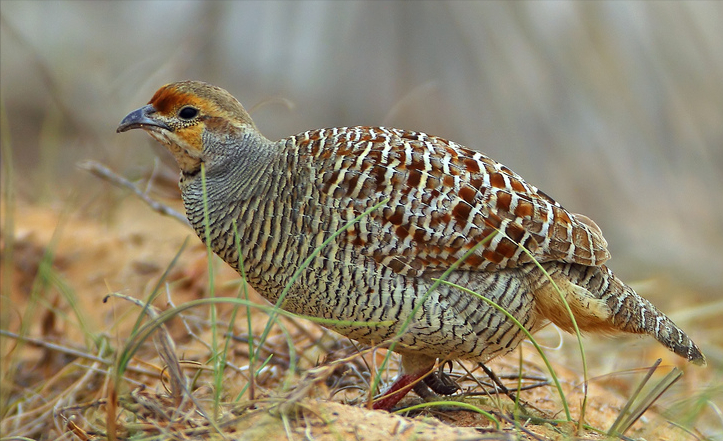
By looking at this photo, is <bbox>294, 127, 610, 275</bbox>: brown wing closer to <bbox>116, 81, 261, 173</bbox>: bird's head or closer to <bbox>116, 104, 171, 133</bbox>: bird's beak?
<bbox>116, 81, 261, 173</bbox>: bird's head

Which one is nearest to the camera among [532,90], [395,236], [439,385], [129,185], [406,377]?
[395,236]

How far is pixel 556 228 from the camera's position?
2.94m

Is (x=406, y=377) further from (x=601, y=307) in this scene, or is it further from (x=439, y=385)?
(x=601, y=307)

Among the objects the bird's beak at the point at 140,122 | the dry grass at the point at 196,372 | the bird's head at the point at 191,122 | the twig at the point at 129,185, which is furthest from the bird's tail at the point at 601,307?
the twig at the point at 129,185

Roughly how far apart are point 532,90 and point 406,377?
11.9ft

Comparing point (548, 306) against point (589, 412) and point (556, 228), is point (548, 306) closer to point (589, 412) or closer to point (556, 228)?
point (556, 228)

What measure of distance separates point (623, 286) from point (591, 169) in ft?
10.9

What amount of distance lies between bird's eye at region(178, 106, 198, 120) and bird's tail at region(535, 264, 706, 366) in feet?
5.20

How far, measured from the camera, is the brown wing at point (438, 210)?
2.82m

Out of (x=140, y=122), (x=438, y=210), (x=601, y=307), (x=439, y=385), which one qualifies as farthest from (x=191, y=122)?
(x=601, y=307)

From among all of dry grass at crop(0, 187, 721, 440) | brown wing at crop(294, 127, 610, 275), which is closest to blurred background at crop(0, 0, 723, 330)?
dry grass at crop(0, 187, 721, 440)

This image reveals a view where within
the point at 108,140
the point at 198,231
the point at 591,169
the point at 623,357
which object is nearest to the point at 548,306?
the point at 198,231

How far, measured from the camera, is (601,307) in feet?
9.81

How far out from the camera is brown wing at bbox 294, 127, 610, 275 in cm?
282
